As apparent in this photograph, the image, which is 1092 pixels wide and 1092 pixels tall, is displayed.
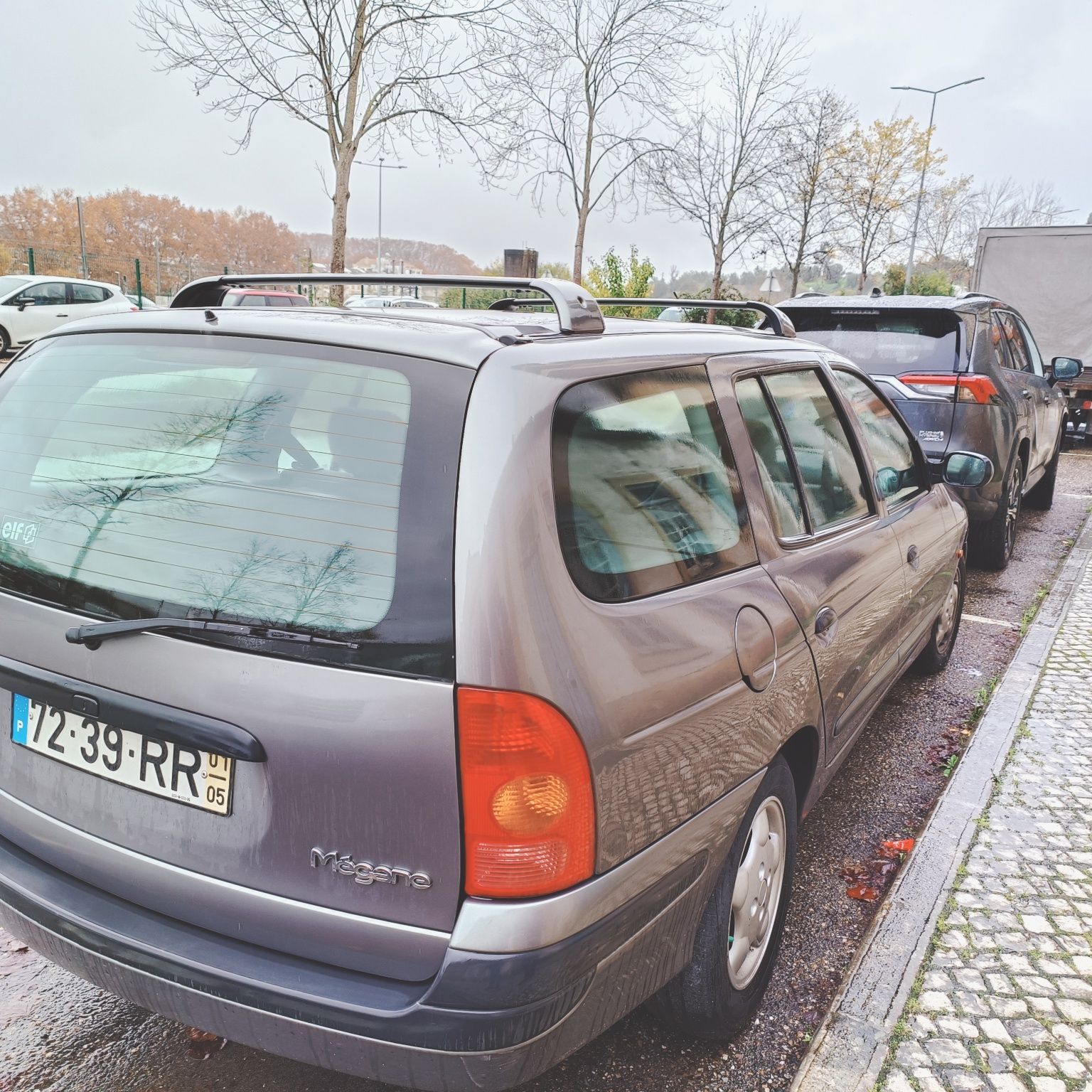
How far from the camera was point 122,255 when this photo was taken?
3306 cm

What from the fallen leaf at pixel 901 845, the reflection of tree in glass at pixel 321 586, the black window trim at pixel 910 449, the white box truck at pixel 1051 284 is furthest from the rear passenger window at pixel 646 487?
the white box truck at pixel 1051 284

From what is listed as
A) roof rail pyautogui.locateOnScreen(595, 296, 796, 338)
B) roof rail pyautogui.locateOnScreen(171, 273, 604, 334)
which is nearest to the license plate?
roof rail pyautogui.locateOnScreen(171, 273, 604, 334)

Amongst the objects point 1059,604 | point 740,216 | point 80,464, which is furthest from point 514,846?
point 740,216

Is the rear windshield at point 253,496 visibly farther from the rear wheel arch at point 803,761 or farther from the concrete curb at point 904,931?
the concrete curb at point 904,931

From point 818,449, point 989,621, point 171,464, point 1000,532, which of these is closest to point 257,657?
point 171,464

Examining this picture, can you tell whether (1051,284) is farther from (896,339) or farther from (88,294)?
(88,294)

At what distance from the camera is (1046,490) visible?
10.2 metres

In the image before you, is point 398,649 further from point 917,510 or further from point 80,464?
point 917,510

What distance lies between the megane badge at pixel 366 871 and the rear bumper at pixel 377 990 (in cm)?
12

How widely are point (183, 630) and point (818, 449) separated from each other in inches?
81.3

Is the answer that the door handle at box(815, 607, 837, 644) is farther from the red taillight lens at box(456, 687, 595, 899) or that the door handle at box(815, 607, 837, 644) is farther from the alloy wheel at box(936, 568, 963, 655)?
the alloy wheel at box(936, 568, 963, 655)

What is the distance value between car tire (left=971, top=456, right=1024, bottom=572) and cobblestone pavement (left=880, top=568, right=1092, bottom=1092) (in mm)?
3462

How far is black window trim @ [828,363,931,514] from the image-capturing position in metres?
3.46

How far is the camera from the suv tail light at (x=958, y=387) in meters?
6.35
